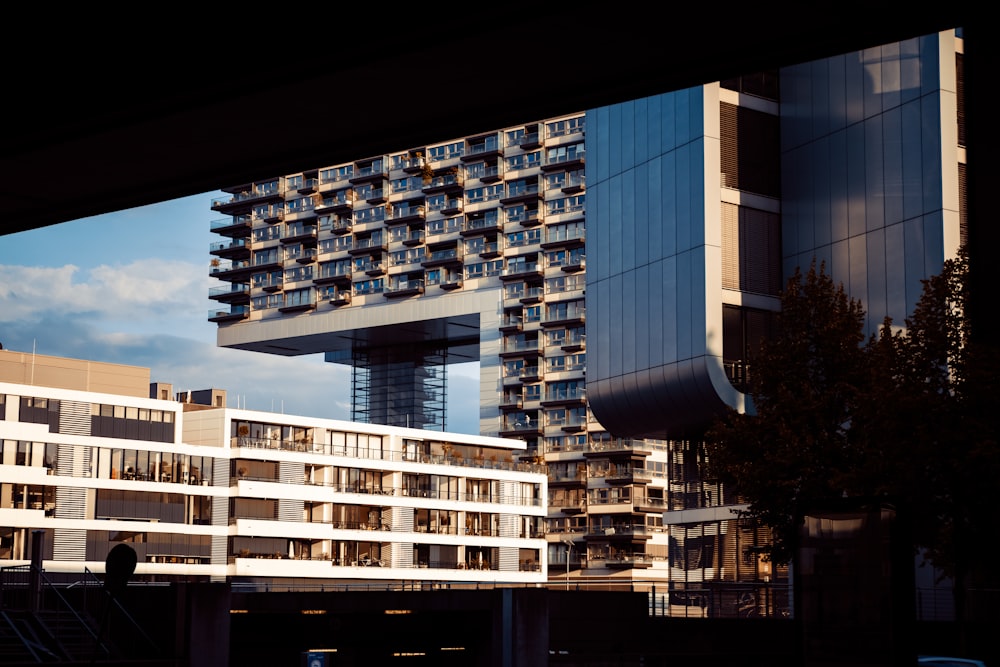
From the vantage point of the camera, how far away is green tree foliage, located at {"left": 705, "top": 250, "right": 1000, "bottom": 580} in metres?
27.6

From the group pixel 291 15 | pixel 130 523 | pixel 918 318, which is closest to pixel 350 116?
pixel 291 15

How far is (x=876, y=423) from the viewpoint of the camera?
97.8 feet

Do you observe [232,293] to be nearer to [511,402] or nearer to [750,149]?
[511,402]

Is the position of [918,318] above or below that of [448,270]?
below

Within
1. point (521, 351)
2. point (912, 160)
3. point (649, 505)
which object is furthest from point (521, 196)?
point (912, 160)

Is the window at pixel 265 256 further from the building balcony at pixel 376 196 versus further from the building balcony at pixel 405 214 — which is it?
the building balcony at pixel 405 214

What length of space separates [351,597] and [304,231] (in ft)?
310

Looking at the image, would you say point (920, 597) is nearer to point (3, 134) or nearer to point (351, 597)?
point (351, 597)

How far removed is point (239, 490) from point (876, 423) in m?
83.0

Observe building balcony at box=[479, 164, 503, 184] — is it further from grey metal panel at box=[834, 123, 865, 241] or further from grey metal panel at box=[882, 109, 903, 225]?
grey metal panel at box=[882, 109, 903, 225]

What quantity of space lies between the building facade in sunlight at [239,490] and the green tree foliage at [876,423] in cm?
6323

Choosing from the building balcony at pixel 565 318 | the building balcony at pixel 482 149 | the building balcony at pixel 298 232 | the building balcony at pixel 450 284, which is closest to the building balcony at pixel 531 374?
the building balcony at pixel 565 318

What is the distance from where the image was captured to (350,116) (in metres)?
7.11

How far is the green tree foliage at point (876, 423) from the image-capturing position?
1087 inches
